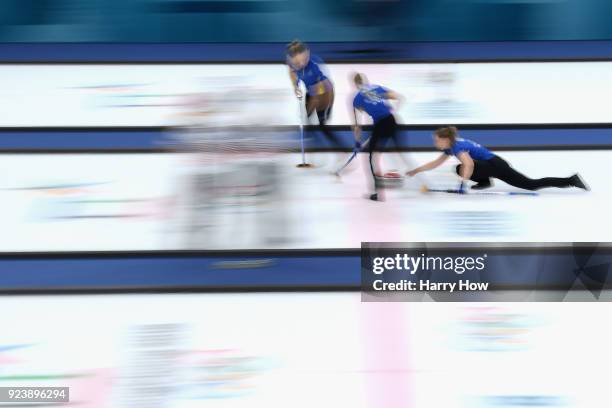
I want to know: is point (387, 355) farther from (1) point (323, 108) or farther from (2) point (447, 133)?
(1) point (323, 108)

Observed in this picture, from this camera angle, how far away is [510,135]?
25.6 feet

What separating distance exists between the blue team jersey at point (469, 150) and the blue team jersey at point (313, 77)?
136 centimetres

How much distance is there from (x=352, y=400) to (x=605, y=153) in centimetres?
444

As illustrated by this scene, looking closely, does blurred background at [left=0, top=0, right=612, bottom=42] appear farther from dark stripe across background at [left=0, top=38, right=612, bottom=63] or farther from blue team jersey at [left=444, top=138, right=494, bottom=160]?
blue team jersey at [left=444, top=138, right=494, bottom=160]

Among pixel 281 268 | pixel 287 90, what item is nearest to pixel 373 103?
pixel 281 268

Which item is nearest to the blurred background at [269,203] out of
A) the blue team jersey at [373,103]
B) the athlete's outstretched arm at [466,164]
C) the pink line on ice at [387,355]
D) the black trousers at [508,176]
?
the pink line on ice at [387,355]

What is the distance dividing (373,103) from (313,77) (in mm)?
828

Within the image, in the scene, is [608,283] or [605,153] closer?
[608,283]

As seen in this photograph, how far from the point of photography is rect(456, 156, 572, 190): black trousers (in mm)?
6492

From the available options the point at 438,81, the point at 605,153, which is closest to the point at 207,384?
the point at 605,153

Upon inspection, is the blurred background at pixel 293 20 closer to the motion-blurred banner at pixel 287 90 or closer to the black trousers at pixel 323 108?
the motion-blurred banner at pixel 287 90

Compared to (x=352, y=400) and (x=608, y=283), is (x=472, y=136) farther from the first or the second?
(x=352, y=400)

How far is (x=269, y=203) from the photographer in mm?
5449

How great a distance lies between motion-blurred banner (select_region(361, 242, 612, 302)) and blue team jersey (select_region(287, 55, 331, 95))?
6.17ft
